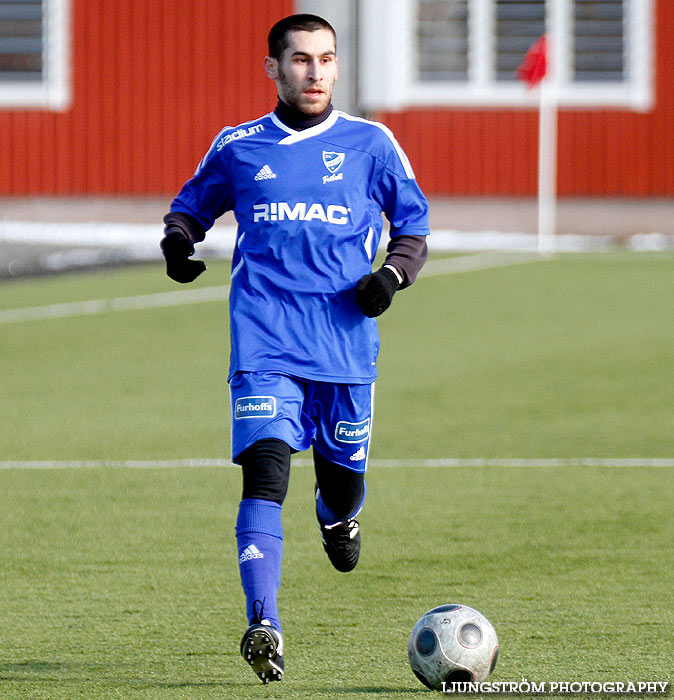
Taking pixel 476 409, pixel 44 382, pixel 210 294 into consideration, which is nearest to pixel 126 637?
pixel 476 409

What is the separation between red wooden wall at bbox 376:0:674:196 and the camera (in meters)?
26.2

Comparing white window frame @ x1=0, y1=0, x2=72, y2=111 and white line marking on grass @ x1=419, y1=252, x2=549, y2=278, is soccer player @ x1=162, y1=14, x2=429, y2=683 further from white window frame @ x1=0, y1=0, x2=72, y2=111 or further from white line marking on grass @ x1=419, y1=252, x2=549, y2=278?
white window frame @ x1=0, y1=0, x2=72, y2=111

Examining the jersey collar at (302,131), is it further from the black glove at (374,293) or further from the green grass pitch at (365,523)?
the green grass pitch at (365,523)

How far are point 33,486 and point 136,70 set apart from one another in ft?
62.9

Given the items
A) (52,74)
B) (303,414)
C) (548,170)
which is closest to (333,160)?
(303,414)

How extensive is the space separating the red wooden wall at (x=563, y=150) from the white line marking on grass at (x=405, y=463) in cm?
1781

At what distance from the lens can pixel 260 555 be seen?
4738 mm

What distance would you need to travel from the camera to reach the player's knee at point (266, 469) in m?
4.90

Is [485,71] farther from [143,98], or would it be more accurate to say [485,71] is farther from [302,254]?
[302,254]

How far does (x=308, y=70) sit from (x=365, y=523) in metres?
2.61

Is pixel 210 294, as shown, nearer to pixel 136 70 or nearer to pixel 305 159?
pixel 136 70

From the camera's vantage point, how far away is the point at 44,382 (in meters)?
11.7

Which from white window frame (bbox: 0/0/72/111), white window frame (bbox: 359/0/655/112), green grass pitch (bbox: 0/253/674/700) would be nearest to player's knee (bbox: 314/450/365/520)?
green grass pitch (bbox: 0/253/674/700)

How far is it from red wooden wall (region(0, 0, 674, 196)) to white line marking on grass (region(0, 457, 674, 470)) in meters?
17.7
